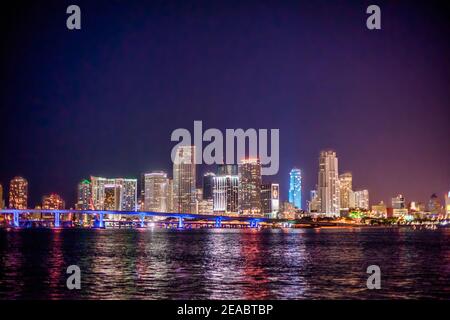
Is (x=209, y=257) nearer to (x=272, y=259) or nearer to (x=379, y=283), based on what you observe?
(x=272, y=259)

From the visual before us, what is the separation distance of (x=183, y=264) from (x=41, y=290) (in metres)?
23.6
